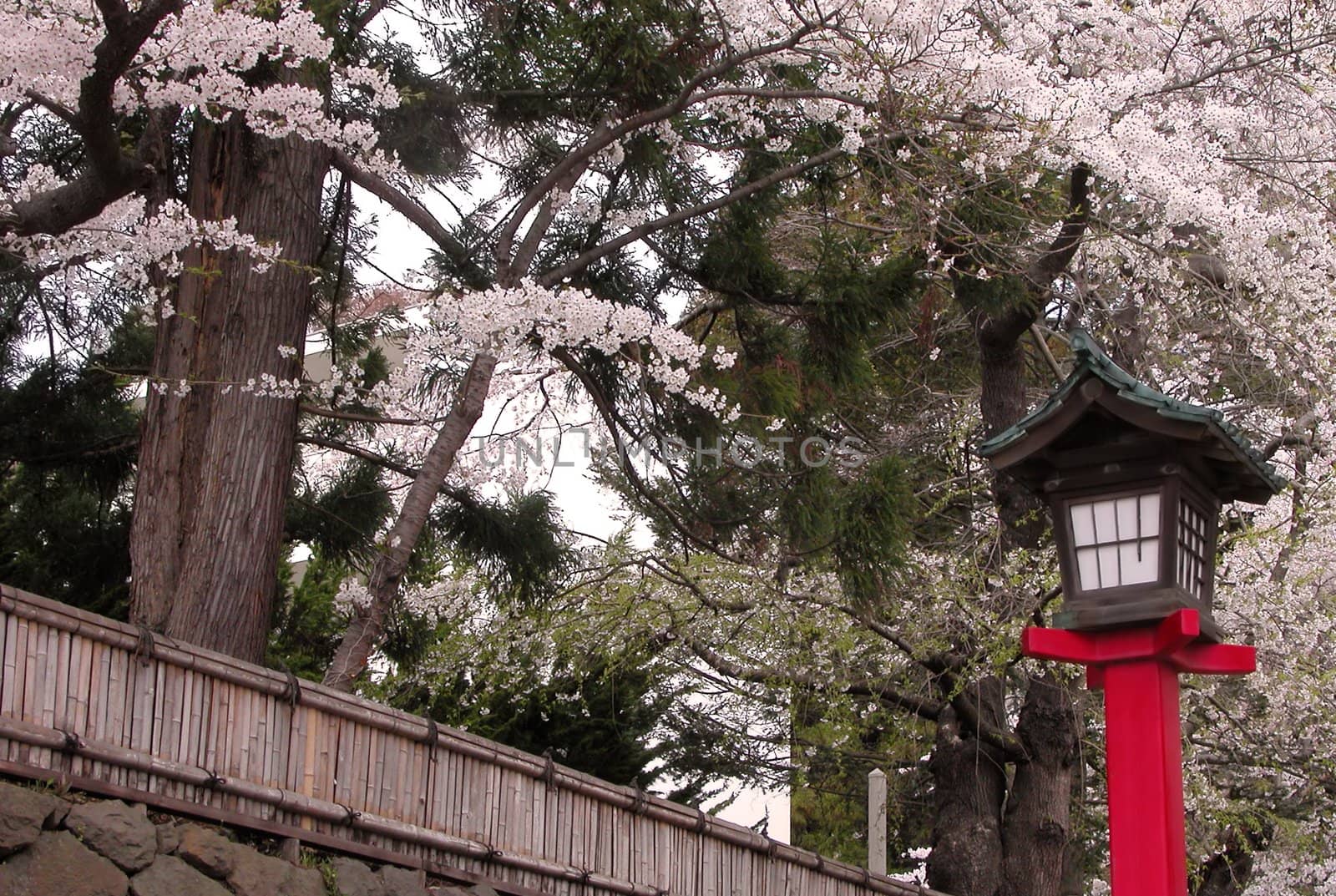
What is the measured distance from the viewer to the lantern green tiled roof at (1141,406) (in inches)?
181

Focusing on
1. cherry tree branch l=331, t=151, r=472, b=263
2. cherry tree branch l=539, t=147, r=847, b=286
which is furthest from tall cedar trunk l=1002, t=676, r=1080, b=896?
cherry tree branch l=331, t=151, r=472, b=263

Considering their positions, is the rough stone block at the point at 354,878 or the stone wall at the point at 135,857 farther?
the rough stone block at the point at 354,878

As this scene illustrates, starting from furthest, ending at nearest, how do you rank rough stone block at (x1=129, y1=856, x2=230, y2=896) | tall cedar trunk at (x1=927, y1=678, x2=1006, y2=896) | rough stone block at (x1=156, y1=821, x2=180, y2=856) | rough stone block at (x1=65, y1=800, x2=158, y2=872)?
tall cedar trunk at (x1=927, y1=678, x2=1006, y2=896) < rough stone block at (x1=156, y1=821, x2=180, y2=856) < rough stone block at (x1=129, y1=856, x2=230, y2=896) < rough stone block at (x1=65, y1=800, x2=158, y2=872)

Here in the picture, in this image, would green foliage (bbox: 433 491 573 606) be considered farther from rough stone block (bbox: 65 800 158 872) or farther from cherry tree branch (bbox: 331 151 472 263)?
rough stone block (bbox: 65 800 158 872)

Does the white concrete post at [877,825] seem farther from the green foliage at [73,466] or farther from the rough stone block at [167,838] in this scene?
the rough stone block at [167,838]

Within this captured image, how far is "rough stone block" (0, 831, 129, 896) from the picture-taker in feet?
15.3

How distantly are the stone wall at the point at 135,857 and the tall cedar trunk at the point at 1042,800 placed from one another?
6741mm

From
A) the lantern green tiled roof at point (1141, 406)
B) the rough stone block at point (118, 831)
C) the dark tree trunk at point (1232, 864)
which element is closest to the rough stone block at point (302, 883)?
the rough stone block at point (118, 831)

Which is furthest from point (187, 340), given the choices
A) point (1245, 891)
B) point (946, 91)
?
point (1245, 891)

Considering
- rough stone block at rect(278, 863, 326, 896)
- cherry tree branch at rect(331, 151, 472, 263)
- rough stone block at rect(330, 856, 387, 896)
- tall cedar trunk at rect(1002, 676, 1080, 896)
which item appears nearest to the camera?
rough stone block at rect(278, 863, 326, 896)

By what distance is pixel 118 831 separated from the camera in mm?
5023

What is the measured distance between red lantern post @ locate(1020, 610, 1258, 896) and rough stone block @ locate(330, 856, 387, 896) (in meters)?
2.94

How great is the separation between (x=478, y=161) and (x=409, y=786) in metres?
4.52

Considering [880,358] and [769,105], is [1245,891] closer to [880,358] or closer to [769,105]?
[880,358]
